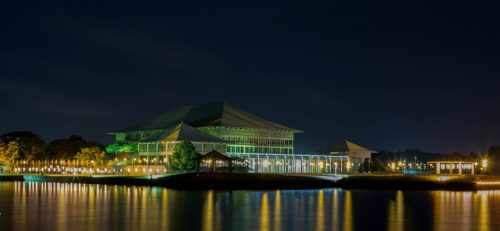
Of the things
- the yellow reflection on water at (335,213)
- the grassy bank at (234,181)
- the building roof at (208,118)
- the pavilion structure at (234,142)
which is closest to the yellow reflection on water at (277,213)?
the yellow reflection on water at (335,213)

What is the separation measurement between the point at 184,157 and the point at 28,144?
148ft

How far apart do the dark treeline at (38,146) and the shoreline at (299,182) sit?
37958mm

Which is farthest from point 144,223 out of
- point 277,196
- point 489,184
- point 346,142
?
point 346,142

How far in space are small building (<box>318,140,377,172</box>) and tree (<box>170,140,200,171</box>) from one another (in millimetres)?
29042

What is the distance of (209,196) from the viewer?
164 ft

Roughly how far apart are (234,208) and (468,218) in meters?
13.6

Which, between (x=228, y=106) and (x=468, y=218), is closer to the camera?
(x=468, y=218)

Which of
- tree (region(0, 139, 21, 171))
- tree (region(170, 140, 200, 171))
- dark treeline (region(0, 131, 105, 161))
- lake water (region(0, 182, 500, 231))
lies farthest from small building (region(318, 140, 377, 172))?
tree (region(0, 139, 21, 171))

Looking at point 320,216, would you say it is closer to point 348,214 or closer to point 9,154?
point 348,214

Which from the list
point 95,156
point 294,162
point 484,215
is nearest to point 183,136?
point 95,156

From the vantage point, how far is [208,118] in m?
96.8

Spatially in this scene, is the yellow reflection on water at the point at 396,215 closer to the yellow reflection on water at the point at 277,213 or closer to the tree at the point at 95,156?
the yellow reflection on water at the point at 277,213

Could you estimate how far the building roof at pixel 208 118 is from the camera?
309 feet

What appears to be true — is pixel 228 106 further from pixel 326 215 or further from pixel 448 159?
pixel 326 215
